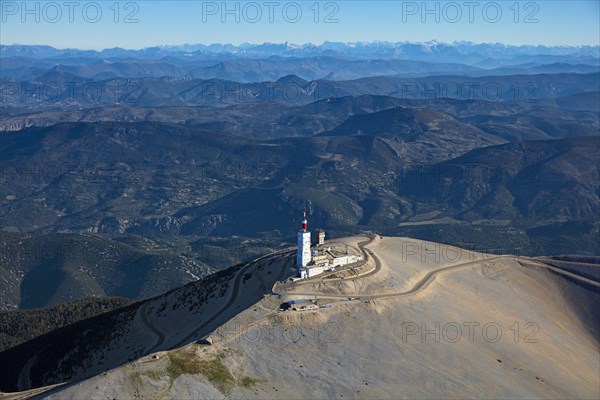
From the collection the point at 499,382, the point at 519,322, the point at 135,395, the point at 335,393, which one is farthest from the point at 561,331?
the point at 135,395

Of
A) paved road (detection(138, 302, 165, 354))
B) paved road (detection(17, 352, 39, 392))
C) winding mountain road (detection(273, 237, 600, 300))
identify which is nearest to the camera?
paved road (detection(138, 302, 165, 354))

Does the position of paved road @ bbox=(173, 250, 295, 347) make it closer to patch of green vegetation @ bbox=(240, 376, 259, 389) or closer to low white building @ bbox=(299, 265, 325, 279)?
low white building @ bbox=(299, 265, 325, 279)

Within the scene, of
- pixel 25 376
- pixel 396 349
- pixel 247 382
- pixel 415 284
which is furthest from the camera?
→ pixel 415 284

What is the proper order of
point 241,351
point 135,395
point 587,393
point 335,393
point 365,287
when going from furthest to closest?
point 365,287, point 587,393, point 241,351, point 335,393, point 135,395

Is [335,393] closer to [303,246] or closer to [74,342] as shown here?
[303,246]

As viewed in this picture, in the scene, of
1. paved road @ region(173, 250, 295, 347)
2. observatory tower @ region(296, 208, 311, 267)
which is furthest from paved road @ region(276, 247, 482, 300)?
paved road @ region(173, 250, 295, 347)

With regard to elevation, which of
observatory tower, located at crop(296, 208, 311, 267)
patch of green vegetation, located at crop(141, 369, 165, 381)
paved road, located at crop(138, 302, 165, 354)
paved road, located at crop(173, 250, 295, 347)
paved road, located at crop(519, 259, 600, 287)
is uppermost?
observatory tower, located at crop(296, 208, 311, 267)

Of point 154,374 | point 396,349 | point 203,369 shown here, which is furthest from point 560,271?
point 154,374

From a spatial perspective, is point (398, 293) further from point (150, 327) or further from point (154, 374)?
point (154, 374)

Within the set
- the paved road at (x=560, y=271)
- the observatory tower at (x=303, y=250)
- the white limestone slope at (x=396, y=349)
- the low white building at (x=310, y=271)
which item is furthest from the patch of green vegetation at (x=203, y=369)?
the paved road at (x=560, y=271)
